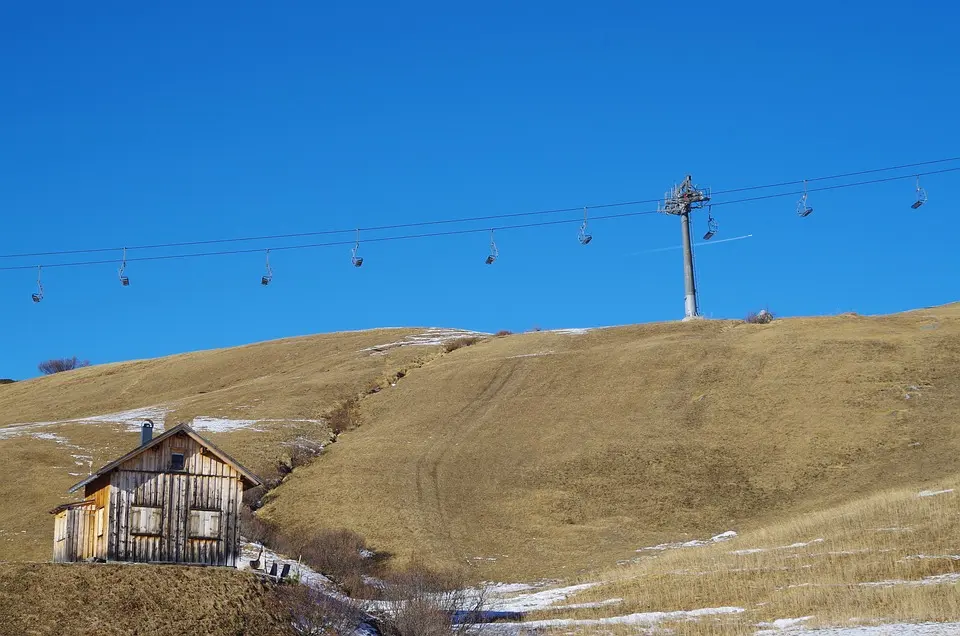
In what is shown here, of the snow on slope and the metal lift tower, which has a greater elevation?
the metal lift tower

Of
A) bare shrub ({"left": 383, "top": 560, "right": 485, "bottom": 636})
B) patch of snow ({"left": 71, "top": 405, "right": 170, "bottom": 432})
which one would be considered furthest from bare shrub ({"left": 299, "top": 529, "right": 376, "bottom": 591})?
patch of snow ({"left": 71, "top": 405, "right": 170, "bottom": 432})

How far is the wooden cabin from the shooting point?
36.9 metres

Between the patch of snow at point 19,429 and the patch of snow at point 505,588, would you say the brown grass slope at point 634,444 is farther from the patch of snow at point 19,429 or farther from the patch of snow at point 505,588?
the patch of snow at point 19,429

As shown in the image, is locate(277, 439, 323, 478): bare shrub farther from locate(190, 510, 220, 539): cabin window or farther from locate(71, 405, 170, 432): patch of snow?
locate(190, 510, 220, 539): cabin window

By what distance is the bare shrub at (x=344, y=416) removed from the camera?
74.9m

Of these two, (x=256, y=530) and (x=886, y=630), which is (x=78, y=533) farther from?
(x=886, y=630)

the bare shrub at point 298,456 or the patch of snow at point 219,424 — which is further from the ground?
the patch of snow at point 219,424

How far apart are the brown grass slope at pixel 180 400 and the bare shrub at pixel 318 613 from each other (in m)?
16.4

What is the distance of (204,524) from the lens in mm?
38156

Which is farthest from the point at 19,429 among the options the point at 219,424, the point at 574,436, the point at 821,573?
the point at 821,573

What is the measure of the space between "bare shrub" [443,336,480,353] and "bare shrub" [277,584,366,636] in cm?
6545

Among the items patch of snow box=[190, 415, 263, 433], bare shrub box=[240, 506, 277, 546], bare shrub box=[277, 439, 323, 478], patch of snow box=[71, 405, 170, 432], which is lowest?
bare shrub box=[240, 506, 277, 546]

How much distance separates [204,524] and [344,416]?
39095 millimetres

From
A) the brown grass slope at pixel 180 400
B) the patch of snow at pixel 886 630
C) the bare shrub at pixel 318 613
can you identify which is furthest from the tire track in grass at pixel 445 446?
the patch of snow at pixel 886 630
